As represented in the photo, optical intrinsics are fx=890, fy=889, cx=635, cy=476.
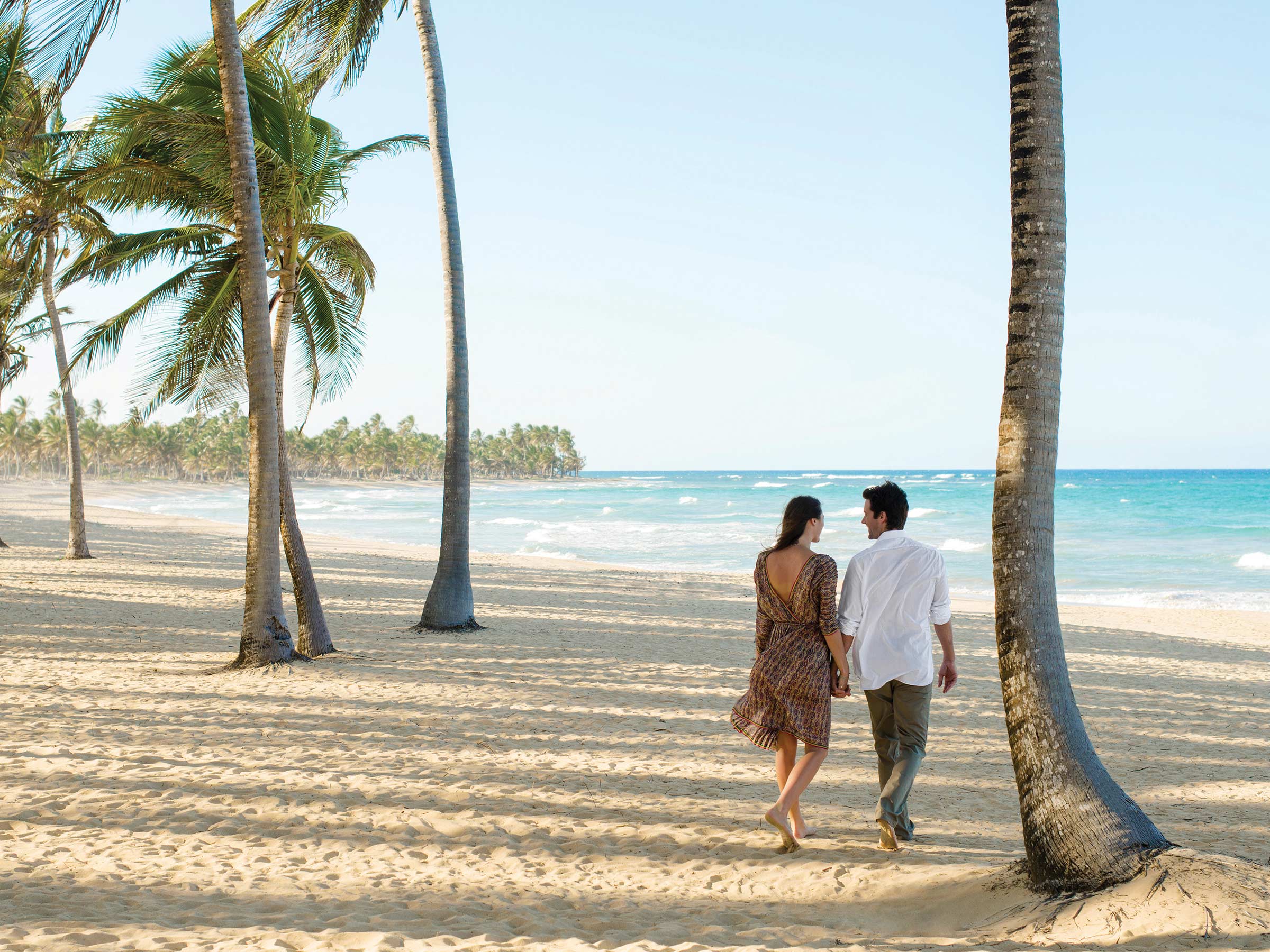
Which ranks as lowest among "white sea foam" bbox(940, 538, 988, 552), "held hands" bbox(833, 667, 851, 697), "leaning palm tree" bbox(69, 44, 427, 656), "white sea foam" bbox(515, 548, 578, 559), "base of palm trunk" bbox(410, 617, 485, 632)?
"white sea foam" bbox(515, 548, 578, 559)

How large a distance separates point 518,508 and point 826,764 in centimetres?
5532

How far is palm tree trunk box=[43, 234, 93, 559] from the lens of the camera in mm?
16297

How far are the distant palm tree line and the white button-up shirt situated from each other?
71.6 metres

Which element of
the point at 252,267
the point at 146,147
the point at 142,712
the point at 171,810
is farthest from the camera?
the point at 146,147

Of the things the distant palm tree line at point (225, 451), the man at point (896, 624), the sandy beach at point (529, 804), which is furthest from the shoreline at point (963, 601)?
the distant palm tree line at point (225, 451)

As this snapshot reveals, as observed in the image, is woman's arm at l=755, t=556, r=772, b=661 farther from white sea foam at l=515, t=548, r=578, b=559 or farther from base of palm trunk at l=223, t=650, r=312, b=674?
white sea foam at l=515, t=548, r=578, b=559

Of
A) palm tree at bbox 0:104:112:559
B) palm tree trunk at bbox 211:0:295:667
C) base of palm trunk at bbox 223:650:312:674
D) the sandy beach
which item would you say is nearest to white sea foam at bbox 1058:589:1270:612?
the sandy beach

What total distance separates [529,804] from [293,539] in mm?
5170

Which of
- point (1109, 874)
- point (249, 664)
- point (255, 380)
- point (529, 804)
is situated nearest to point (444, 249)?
point (255, 380)

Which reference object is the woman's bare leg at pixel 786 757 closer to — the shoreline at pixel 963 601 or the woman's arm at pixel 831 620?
the woman's arm at pixel 831 620

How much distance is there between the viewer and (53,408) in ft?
294

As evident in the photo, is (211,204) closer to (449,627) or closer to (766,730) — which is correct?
(449,627)

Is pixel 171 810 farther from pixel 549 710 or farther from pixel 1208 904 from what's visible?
pixel 1208 904

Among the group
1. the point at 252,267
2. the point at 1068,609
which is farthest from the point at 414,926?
the point at 1068,609
